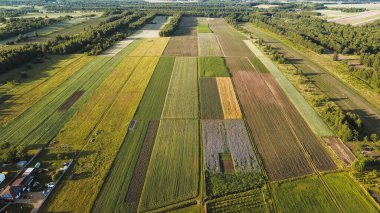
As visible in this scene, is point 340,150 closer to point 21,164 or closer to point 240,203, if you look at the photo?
point 240,203

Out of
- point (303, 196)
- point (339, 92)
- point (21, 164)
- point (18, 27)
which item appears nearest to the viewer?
point (303, 196)

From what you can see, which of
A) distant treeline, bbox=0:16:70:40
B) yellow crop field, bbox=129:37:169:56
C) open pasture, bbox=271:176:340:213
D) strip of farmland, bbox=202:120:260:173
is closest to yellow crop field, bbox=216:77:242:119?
strip of farmland, bbox=202:120:260:173

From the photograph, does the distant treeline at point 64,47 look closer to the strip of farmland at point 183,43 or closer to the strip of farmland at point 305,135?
the strip of farmland at point 183,43

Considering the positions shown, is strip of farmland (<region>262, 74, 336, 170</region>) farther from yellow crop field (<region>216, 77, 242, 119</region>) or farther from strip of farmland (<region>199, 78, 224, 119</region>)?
strip of farmland (<region>199, 78, 224, 119</region>)

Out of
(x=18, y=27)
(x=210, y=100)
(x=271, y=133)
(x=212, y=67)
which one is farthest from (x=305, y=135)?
(x=18, y=27)

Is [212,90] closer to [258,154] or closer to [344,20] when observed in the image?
[258,154]

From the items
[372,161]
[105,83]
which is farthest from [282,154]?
[105,83]

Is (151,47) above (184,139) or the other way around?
above
